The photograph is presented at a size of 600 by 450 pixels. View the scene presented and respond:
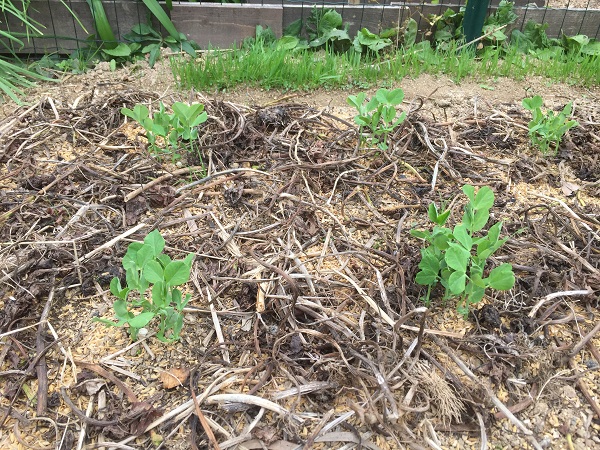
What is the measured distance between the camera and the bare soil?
1244 millimetres

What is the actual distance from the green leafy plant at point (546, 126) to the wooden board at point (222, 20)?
182 cm

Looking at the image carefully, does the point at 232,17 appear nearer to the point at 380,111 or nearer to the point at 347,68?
the point at 347,68

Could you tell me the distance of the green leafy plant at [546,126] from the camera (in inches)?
85.3

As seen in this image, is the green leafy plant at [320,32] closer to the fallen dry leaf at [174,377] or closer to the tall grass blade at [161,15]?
the tall grass blade at [161,15]

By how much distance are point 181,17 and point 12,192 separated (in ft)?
5.94

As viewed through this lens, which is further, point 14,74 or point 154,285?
point 14,74

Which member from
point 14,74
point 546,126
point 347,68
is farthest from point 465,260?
point 14,74

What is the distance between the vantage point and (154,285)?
130cm

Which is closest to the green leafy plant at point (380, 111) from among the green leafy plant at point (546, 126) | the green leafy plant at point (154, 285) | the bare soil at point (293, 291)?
the bare soil at point (293, 291)

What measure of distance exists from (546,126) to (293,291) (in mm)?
1429

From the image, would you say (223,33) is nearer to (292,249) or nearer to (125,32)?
(125,32)

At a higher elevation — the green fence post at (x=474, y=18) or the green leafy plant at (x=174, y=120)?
the green fence post at (x=474, y=18)

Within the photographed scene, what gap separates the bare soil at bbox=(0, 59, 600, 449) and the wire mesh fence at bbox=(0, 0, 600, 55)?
1009mm

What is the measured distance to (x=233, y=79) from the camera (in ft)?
8.86
